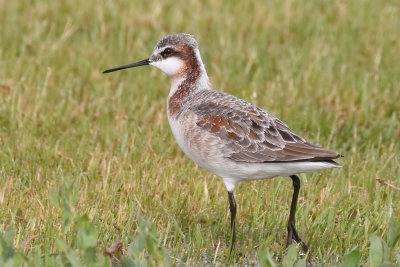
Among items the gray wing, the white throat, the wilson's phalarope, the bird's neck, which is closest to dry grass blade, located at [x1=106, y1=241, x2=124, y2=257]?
the wilson's phalarope

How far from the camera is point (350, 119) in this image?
8.83m

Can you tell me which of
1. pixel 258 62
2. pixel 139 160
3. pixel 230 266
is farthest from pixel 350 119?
pixel 230 266

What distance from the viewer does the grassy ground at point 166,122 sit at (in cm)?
627

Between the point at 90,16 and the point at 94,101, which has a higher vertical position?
the point at 90,16

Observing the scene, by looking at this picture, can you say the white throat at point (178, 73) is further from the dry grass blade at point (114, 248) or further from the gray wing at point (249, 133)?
the dry grass blade at point (114, 248)

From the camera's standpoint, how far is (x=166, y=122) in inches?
337

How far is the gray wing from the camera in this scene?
5812 millimetres

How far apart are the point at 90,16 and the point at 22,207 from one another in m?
5.66

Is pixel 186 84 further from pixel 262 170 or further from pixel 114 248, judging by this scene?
pixel 114 248

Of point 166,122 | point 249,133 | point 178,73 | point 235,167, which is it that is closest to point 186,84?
point 178,73

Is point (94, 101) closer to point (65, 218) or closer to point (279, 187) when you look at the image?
point (279, 187)

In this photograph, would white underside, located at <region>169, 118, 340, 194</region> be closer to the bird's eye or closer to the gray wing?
the gray wing

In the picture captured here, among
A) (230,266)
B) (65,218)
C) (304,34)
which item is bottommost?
(230,266)

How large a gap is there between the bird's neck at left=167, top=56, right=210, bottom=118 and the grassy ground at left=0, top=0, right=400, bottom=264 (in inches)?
28.2
